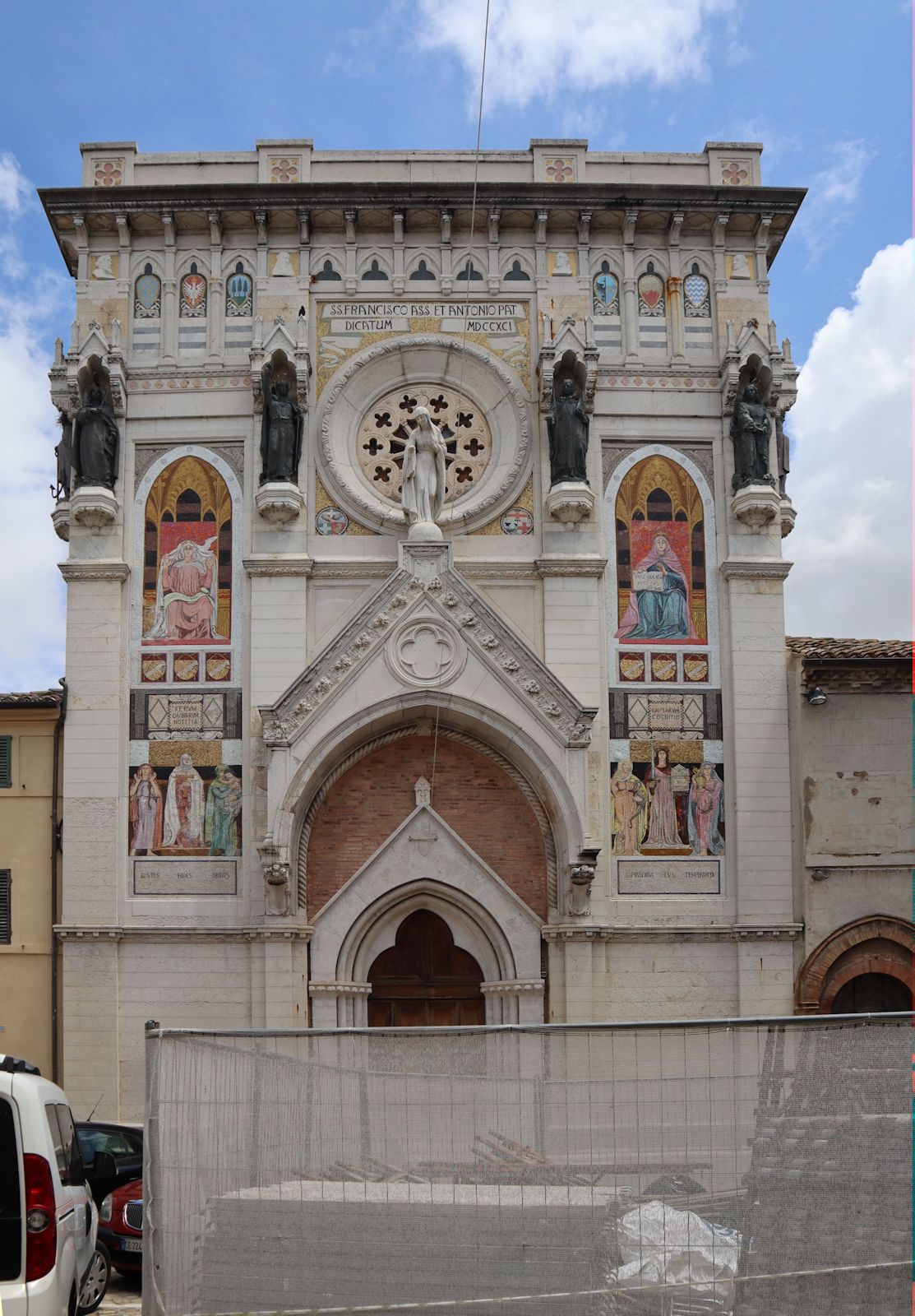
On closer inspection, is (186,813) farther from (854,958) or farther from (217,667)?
(854,958)

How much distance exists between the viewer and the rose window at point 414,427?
79.5ft

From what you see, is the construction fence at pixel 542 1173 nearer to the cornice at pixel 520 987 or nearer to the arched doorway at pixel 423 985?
the cornice at pixel 520 987

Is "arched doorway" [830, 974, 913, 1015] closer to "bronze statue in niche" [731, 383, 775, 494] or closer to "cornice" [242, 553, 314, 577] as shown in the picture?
"bronze statue in niche" [731, 383, 775, 494]

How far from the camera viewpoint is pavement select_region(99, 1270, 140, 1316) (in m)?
13.7

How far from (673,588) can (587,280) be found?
18.2 feet

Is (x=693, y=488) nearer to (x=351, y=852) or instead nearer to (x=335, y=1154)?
(x=351, y=852)

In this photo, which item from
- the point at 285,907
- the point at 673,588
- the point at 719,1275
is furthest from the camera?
the point at 673,588

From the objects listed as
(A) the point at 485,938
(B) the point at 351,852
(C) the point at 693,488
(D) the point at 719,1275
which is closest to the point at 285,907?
(B) the point at 351,852

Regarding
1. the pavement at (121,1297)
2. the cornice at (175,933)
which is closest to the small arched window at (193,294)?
the cornice at (175,933)

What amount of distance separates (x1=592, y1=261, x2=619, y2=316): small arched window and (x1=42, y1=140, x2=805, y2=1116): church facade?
7 centimetres

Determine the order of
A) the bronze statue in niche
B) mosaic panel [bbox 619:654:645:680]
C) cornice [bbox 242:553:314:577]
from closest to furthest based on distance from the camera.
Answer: cornice [bbox 242:553:314:577] < mosaic panel [bbox 619:654:645:680] < the bronze statue in niche

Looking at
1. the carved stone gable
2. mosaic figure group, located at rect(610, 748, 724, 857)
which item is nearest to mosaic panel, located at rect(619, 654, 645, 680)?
mosaic figure group, located at rect(610, 748, 724, 857)

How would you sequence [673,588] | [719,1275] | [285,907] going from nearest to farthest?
[719,1275]
[285,907]
[673,588]

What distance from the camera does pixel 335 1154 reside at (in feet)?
31.9
